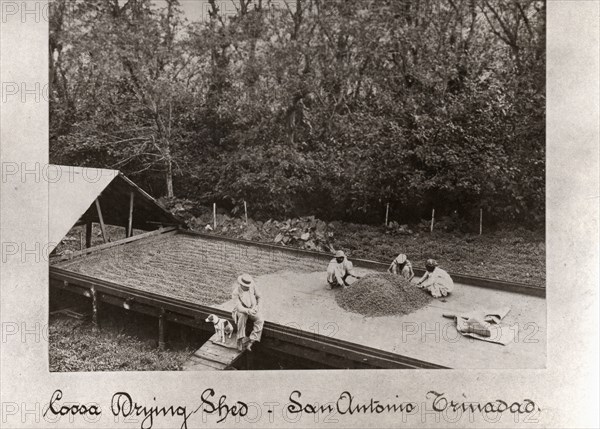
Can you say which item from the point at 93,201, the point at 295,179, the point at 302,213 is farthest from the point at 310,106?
the point at 93,201

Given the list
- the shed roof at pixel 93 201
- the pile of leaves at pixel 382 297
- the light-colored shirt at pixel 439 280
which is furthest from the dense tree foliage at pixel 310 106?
the pile of leaves at pixel 382 297

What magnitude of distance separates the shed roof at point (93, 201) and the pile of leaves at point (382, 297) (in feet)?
9.82

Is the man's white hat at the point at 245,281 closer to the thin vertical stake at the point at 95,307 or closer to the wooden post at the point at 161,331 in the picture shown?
the wooden post at the point at 161,331

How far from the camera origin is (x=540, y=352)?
377cm

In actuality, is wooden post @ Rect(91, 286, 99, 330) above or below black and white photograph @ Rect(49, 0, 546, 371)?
below

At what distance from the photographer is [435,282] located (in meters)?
4.54

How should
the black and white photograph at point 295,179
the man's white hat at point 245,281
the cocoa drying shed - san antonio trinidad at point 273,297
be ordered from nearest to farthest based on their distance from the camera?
1. the cocoa drying shed - san antonio trinidad at point 273,297
2. the man's white hat at point 245,281
3. the black and white photograph at point 295,179

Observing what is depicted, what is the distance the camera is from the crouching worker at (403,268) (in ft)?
15.9

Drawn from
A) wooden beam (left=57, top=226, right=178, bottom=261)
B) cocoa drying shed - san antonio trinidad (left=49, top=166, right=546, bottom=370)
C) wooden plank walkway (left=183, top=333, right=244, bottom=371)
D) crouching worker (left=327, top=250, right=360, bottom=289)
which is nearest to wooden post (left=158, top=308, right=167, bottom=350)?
cocoa drying shed - san antonio trinidad (left=49, top=166, right=546, bottom=370)

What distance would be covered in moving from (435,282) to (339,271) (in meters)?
1.05

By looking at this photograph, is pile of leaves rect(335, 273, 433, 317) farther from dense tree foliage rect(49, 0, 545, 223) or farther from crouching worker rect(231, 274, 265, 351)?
dense tree foliage rect(49, 0, 545, 223)

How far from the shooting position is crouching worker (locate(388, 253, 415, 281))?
4.84 metres

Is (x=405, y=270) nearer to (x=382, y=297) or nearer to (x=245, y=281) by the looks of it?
(x=382, y=297)

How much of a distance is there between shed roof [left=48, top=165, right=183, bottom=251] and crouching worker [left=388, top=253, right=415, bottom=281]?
11.8ft
